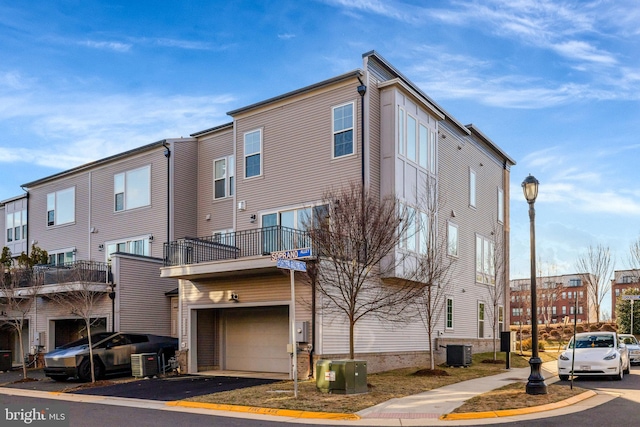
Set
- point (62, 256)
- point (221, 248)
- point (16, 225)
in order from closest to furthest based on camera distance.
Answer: point (221, 248)
point (62, 256)
point (16, 225)

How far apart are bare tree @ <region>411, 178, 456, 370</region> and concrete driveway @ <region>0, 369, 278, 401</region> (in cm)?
639

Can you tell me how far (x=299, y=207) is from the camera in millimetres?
22844

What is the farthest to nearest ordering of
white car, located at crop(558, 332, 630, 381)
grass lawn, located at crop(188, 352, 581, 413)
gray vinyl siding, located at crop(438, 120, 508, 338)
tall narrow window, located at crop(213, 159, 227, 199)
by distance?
tall narrow window, located at crop(213, 159, 227, 199), gray vinyl siding, located at crop(438, 120, 508, 338), white car, located at crop(558, 332, 630, 381), grass lawn, located at crop(188, 352, 581, 413)

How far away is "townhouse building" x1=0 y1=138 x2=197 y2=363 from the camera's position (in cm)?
2530

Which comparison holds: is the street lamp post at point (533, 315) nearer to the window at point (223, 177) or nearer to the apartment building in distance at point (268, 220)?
the apartment building in distance at point (268, 220)

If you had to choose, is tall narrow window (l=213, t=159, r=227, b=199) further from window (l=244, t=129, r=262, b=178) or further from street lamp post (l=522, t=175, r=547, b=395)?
street lamp post (l=522, t=175, r=547, b=395)

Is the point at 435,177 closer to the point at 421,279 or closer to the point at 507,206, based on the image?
the point at 421,279

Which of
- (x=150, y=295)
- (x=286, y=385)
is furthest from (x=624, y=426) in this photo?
(x=150, y=295)

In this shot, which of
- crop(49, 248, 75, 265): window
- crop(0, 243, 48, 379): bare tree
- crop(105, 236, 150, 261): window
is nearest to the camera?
crop(0, 243, 48, 379): bare tree

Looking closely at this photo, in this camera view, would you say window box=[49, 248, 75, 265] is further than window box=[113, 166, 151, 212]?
Yes

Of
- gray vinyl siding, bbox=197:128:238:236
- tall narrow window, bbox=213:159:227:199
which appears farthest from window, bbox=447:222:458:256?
tall narrow window, bbox=213:159:227:199

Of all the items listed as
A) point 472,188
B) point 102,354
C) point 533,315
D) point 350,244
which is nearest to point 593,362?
point 533,315

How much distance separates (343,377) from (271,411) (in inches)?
91.9

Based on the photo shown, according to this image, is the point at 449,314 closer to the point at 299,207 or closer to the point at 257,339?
the point at 299,207
